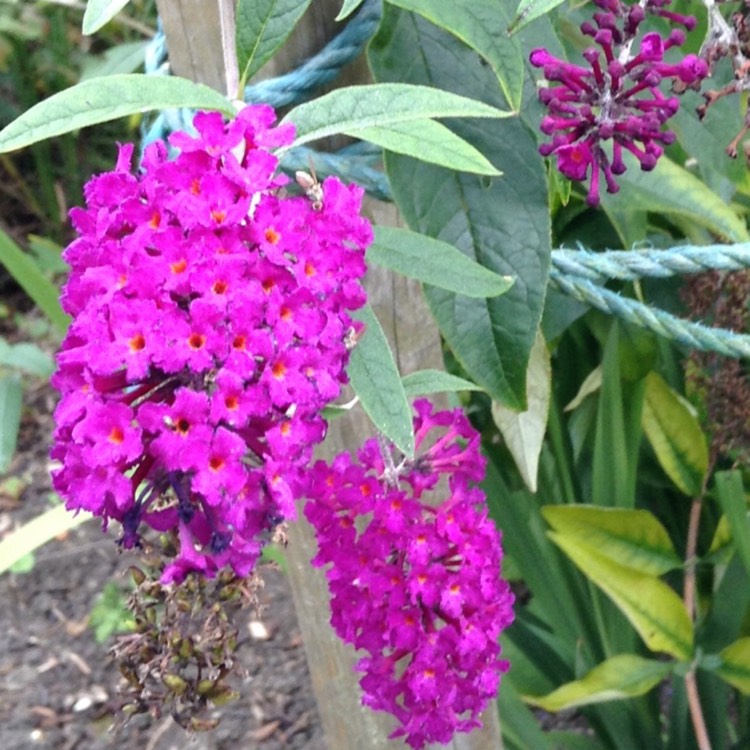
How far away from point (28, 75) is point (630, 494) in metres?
2.24

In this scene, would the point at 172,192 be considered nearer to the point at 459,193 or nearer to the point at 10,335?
the point at 459,193

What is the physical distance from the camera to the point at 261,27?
1.82 feet

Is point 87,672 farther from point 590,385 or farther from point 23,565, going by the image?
point 590,385

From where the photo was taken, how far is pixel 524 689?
1.37 m

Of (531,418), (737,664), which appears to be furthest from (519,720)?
(531,418)

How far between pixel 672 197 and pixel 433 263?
1.46 ft

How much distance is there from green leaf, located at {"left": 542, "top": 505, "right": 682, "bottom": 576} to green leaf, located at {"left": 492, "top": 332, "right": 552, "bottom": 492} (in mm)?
273

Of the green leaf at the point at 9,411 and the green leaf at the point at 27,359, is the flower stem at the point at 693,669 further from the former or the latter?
the green leaf at the point at 27,359

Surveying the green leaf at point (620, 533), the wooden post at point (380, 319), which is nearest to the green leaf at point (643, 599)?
the green leaf at point (620, 533)

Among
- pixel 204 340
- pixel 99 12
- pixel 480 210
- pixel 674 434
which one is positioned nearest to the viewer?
pixel 204 340

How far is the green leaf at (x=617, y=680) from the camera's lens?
3.83ft

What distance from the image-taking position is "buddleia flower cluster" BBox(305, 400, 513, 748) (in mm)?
645

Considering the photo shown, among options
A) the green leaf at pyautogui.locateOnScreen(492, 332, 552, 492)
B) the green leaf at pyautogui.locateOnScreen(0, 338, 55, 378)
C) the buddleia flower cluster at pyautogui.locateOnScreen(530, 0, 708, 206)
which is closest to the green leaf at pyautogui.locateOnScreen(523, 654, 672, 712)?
the green leaf at pyautogui.locateOnScreen(492, 332, 552, 492)

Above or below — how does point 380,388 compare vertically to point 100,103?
below
